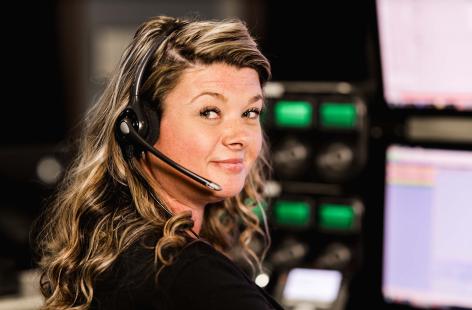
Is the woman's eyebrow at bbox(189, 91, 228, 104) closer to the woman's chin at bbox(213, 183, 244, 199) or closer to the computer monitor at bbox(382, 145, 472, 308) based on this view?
the woman's chin at bbox(213, 183, 244, 199)

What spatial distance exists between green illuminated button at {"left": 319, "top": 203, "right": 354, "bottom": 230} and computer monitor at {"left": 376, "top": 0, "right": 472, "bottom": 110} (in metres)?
0.31

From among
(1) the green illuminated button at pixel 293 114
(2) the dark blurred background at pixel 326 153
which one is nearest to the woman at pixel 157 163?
(2) the dark blurred background at pixel 326 153

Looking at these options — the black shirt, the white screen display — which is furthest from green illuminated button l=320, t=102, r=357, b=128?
→ the black shirt

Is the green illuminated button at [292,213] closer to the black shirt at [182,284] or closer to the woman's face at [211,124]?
the woman's face at [211,124]

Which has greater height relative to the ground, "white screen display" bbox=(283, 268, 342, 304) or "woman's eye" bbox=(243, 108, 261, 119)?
"woman's eye" bbox=(243, 108, 261, 119)

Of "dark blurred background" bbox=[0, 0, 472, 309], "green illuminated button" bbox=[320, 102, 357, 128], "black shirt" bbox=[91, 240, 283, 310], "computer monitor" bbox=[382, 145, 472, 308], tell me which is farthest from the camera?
"green illuminated button" bbox=[320, 102, 357, 128]

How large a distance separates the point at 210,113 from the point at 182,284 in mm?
296

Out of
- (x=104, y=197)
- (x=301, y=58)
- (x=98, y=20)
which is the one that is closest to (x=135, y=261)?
(x=104, y=197)

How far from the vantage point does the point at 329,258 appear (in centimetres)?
206

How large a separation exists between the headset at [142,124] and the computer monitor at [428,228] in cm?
66

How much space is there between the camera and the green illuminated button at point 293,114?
2064 millimetres

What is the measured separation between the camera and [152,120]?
128 cm

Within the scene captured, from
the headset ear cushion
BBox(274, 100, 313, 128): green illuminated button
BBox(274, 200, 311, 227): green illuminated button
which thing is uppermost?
the headset ear cushion

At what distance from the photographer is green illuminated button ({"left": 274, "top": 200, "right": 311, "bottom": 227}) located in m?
2.08
